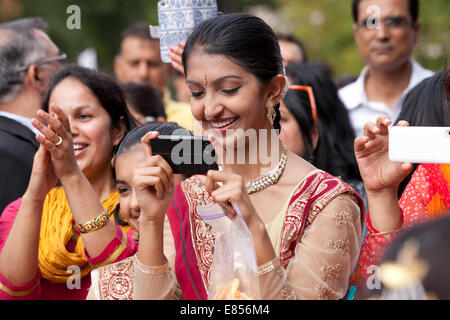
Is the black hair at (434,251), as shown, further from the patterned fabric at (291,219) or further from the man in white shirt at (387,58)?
the man in white shirt at (387,58)

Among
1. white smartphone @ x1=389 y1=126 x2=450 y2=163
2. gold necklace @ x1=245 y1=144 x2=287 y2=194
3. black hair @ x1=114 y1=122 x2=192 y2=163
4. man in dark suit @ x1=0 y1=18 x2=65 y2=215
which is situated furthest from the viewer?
man in dark suit @ x1=0 y1=18 x2=65 y2=215

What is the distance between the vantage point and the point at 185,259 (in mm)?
2600

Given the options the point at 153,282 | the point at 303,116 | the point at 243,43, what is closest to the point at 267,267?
the point at 153,282

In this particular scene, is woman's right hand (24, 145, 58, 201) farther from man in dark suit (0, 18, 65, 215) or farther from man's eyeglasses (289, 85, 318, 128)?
man's eyeglasses (289, 85, 318, 128)

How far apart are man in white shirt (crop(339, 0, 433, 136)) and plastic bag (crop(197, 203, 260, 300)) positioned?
2.97m

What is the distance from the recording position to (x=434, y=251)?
4.03ft

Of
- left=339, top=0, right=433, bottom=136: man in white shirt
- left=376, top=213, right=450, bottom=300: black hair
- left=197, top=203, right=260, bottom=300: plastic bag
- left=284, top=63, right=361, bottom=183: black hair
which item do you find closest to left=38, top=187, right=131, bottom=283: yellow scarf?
left=197, top=203, right=260, bottom=300: plastic bag

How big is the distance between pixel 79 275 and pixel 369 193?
134 cm

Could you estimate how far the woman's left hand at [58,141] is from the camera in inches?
106

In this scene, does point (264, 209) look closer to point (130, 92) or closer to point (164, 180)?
point (164, 180)

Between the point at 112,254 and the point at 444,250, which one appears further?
the point at 112,254

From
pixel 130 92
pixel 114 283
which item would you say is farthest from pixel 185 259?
pixel 130 92

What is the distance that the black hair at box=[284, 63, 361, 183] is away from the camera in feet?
13.4

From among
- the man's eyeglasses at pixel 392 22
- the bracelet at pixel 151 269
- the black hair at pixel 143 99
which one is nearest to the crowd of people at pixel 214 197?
the bracelet at pixel 151 269
